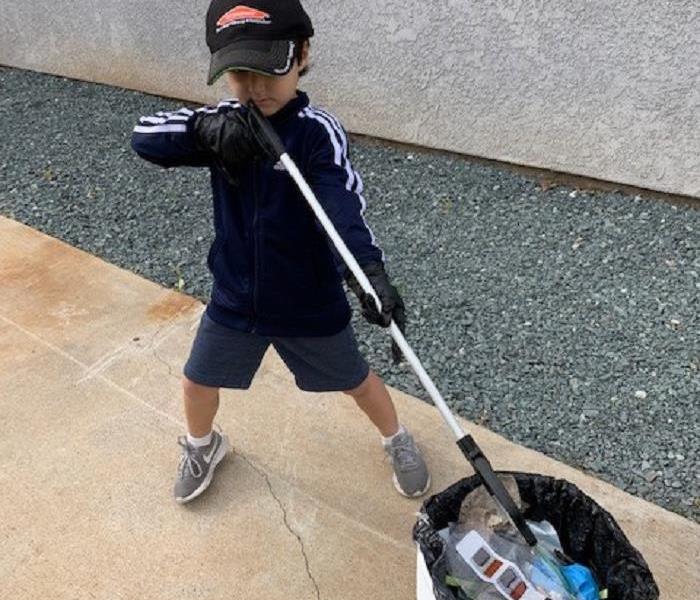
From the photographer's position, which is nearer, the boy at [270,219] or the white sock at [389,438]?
the boy at [270,219]

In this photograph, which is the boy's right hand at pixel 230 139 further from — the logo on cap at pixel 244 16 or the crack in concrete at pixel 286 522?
the crack in concrete at pixel 286 522

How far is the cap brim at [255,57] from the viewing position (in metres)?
1.74

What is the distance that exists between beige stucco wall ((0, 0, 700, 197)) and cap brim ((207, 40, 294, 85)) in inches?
97.4

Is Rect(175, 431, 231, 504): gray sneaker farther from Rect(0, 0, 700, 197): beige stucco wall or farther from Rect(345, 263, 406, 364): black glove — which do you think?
Rect(0, 0, 700, 197): beige stucco wall

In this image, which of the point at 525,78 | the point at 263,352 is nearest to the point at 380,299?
the point at 263,352

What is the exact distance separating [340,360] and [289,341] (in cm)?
16

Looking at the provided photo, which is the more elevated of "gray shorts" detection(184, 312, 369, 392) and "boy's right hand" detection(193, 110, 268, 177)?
"boy's right hand" detection(193, 110, 268, 177)

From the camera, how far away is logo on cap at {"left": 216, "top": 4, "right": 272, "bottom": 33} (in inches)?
69.4

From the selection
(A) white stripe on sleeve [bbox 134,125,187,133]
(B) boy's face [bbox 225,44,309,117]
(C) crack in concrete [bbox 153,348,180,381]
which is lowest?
(C) crack in concrete [bbox 153,348,180,381]

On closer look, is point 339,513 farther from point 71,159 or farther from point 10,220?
point 71,159

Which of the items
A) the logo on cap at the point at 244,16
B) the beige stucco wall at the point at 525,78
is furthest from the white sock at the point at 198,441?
the beige stucco wall at the point at 525,78

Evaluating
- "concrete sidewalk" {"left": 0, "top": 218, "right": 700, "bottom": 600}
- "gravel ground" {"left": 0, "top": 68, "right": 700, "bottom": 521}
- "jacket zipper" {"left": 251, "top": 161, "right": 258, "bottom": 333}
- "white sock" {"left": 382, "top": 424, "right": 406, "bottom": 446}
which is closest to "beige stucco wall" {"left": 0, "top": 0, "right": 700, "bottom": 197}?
"gravel ground" {"left": 0, "top": 68, "right": 700, "bottom": 521}

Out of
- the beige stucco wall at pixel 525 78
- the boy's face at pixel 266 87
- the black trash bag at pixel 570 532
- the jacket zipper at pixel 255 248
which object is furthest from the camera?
the beige stucco wall at pixel 525 78

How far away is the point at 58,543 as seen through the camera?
2398 millimetres
